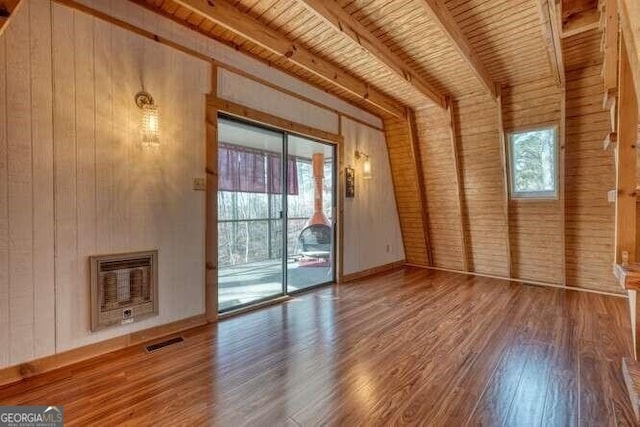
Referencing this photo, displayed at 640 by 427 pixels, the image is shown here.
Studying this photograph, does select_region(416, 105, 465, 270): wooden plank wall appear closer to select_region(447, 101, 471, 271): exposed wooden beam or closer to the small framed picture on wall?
select_region(447, 101, 471, 271): exposed wooden beam

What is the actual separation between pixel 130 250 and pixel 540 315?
155 inches

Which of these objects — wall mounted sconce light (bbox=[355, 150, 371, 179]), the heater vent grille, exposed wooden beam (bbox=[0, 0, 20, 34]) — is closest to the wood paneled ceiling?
exposed wooden beam (bbox=[0, 0, 20, 34])

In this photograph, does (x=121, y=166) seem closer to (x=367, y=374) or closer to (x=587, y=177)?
(x=367, y=374)

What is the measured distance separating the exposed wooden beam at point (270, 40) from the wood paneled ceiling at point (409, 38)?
30 millimetres

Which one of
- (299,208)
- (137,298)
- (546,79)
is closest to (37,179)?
(137,298)

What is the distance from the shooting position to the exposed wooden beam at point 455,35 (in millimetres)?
2396

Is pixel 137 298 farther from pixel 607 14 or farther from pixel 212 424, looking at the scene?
pixel 607 14

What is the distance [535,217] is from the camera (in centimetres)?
427

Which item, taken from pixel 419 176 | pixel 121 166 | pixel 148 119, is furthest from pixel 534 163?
pixel 121 166

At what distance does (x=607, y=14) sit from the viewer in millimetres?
2018

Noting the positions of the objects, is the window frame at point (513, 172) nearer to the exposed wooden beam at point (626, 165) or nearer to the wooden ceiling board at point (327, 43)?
the wooden ceiling board at point (327, 43)

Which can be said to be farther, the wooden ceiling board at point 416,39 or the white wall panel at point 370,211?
the white wall panel at point 370,211

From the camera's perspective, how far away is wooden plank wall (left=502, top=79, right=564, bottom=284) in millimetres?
3867

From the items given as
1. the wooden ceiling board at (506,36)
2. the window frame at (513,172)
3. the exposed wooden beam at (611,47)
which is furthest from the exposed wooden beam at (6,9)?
the window frame at (513,172)
